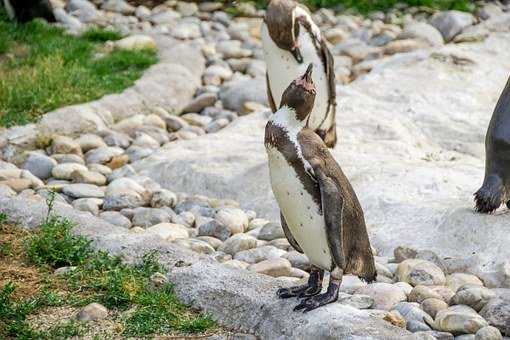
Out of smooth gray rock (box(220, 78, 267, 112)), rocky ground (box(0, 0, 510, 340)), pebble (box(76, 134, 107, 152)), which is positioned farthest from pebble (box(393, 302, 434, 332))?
smooth gray rock (box(220, 78, 267, 112))

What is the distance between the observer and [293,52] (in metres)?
7.30

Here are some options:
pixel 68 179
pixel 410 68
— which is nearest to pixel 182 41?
pixel 410 68

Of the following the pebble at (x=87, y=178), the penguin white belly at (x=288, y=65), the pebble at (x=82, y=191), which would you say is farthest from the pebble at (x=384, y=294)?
the pebble at (x=87, y=178)

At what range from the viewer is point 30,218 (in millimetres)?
5898

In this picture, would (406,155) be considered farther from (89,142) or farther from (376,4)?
(376,4)

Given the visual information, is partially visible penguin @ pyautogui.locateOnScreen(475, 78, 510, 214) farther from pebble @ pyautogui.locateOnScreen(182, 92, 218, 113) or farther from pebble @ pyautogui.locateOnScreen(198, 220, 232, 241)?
pebble @ pyautogui.locateOnScreen(182, 92, 218, 113)

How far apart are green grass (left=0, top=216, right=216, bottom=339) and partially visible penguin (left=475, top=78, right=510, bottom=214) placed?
7.28 feet

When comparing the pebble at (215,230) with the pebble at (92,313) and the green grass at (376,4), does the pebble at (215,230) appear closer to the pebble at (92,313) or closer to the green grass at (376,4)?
the pebble at (92,313)

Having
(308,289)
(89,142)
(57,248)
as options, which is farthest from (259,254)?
(89,142)

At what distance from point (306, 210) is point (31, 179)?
12.3 feet

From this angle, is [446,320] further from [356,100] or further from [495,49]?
[495,49]

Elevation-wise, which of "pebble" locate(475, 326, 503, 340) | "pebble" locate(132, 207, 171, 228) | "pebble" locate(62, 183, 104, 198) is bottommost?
"pebble" locate(62, 183, 104, 198)

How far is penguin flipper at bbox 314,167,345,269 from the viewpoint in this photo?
14.3 feet

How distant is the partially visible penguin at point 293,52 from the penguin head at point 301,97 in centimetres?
279
